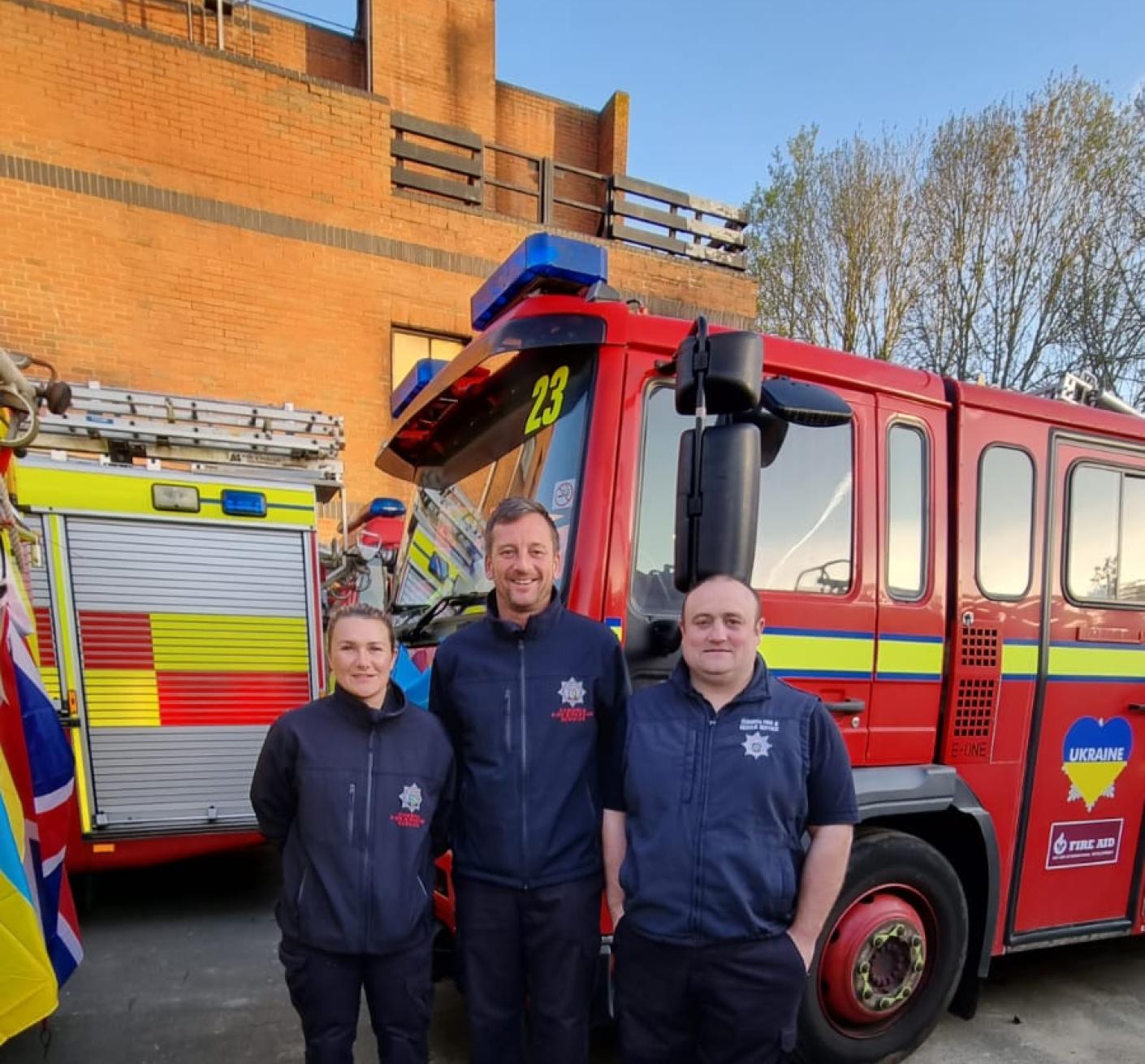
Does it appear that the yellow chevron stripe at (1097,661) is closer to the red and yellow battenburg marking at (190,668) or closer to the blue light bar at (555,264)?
the blue light bar at (555,264)

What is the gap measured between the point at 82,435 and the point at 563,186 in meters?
8.76

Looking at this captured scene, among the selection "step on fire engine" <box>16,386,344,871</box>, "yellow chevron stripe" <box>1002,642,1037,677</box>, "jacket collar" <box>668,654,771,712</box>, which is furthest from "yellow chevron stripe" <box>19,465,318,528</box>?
"yellow chevron stripe" <box>1002,642,1037,677</box>

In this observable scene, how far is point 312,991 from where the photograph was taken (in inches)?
85.0

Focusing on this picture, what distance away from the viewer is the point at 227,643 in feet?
14.9

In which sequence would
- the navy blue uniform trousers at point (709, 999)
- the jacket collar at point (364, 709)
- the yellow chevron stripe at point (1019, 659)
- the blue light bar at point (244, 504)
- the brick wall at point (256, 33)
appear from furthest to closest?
the brick wall at point (256, 33) → the blue light bar at point (244, 504) → the yellow chevron stripe at point (1019, 659) → the jacket collar at point (364, 709) → the navy blue uniform trousers at point (709, 999)

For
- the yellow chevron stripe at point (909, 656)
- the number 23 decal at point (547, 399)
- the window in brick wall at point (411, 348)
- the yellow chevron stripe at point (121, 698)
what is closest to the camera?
the number 23 decal at point (547, 399)

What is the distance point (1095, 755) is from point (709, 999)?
231 cm

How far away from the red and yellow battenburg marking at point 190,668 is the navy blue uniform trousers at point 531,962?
2.89 metres

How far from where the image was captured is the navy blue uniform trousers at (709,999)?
1.85 meters

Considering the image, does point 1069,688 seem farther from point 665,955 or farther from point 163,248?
point 163,248

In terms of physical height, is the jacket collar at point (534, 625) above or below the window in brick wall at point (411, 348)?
below

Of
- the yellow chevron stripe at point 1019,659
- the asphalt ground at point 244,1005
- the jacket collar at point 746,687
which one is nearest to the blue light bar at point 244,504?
the asphalt ground at point 244,1005

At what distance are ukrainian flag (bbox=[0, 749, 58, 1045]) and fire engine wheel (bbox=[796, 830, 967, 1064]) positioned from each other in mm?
2311

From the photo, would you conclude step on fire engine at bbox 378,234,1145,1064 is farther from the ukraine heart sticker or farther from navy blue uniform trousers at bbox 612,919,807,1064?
navy blue uniform trousers at bbox 612,919,807,1064
